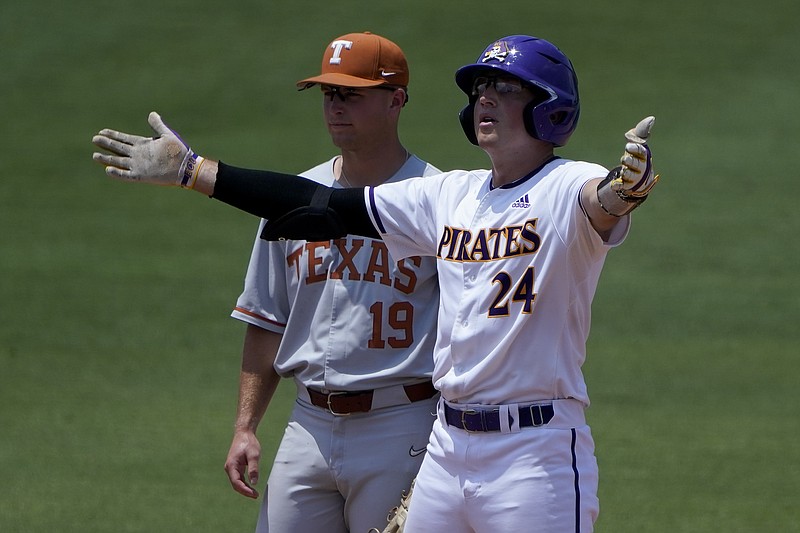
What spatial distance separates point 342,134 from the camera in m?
4.28

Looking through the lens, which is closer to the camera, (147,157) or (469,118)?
→ (147,157)

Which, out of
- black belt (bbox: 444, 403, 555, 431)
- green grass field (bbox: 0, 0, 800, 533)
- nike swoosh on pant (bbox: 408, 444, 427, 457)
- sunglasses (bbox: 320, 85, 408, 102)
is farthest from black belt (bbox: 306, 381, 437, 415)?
green grass field (bbox: 0, 0, 800, 533)

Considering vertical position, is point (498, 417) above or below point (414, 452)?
above

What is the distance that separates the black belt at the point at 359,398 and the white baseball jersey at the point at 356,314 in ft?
0.10

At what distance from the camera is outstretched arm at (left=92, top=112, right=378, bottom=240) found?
3.56 meters

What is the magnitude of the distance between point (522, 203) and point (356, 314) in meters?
0.91

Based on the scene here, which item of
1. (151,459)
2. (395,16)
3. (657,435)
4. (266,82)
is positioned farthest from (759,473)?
(395,16)

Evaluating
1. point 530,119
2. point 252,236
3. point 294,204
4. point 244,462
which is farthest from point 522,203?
point 252,236

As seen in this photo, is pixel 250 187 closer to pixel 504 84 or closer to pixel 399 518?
pixel 504 84

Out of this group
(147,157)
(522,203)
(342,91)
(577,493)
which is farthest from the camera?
(342,91)

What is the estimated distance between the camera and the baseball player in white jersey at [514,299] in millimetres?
3324

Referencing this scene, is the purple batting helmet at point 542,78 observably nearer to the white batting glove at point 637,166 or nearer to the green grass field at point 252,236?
the white batting glove at point 637,166

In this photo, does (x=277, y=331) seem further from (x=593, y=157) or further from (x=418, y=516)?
(x=593, y=157)

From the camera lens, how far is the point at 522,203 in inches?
136
